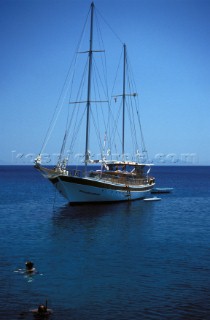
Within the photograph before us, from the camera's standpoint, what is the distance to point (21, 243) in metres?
36.0

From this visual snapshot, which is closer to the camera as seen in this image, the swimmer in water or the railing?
the swimmer in water

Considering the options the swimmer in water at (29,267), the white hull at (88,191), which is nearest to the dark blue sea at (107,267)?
the swimmer in water at (29,267)

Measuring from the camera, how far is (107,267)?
2811 cm

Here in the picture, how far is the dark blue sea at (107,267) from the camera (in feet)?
68.4

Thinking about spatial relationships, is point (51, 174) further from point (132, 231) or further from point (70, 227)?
point (132, 231)

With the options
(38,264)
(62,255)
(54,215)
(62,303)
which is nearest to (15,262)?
(38,264)

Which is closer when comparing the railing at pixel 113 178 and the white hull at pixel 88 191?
the white hull at pixel 88 191

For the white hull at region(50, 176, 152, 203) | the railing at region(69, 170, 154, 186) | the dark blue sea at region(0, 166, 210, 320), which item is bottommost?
the dark blue sea at region(0, 166, 210, 320)

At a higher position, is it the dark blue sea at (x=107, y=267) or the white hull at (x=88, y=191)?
the white hull at (x=88, y=191)

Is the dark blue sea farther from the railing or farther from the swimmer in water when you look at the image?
the railing

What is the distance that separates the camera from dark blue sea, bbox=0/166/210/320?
20.9m

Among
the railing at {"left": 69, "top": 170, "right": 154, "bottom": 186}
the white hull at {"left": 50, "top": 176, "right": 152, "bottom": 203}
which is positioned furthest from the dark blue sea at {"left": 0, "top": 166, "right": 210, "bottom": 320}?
the railing at {"left": 69, "top": 170, "right": 154, "bottom": 186}

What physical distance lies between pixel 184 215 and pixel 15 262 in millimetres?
33214

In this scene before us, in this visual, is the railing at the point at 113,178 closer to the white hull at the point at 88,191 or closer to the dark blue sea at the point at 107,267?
the white hull at the point at 88,191
